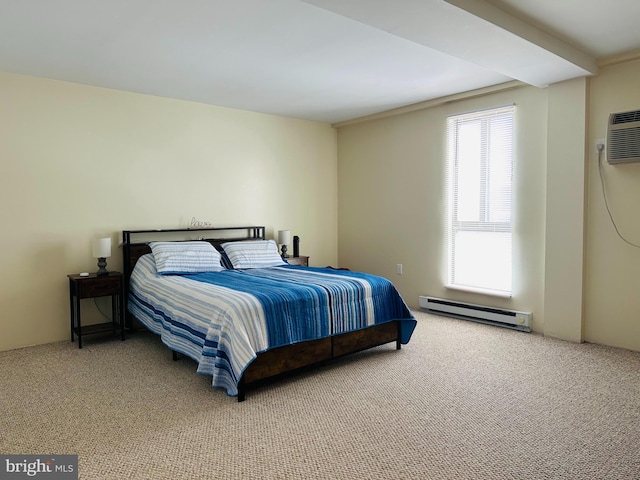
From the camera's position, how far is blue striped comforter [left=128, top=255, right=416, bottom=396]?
9.50 feet

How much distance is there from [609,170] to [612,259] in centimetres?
76

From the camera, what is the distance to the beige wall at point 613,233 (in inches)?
146

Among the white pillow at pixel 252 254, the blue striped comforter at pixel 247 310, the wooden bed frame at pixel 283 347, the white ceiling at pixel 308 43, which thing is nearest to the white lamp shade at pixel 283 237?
the white pillow at pixel 252 254

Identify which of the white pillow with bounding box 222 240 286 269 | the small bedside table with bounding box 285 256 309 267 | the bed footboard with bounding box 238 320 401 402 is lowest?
the bed footboard with bounding box 238 320 401 402

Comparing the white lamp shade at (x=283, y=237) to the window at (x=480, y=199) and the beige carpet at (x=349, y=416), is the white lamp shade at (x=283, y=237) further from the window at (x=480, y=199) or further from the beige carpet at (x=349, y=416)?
the beige carpet at (x=349, y=416)

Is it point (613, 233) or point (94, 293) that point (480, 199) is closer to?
point (613, 233)

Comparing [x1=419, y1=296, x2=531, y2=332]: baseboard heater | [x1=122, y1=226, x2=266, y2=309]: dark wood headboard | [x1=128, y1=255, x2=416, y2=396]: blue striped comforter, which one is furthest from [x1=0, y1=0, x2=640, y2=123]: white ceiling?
[x1=419, y1=296, x2=531, y2=332]: baseboard heater

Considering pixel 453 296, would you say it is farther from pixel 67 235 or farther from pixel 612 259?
pixel 67 235

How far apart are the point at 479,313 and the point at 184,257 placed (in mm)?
3084

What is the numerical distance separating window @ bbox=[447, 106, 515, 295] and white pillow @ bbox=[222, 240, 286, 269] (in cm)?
200

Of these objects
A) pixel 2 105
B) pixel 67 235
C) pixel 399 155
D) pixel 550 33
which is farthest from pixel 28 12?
pixel 399 155

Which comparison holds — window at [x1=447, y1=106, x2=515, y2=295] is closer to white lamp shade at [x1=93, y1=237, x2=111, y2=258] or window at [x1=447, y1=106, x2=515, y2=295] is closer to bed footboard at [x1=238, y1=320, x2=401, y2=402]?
bed footboard at [x1=238, y1=320, x2=401, y2=402]

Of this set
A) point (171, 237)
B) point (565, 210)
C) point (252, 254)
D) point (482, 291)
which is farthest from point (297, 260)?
point (565, 210)

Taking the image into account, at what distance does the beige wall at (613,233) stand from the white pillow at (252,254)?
3054 mm
